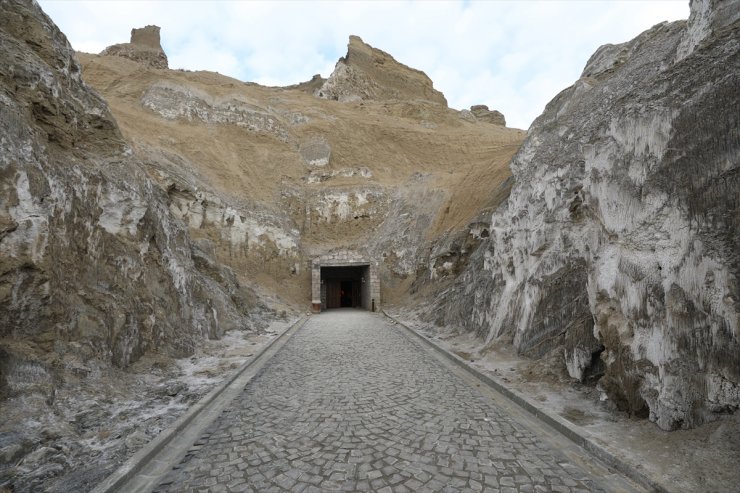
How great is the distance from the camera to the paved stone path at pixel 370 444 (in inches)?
148

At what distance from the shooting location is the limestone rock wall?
5.45 m

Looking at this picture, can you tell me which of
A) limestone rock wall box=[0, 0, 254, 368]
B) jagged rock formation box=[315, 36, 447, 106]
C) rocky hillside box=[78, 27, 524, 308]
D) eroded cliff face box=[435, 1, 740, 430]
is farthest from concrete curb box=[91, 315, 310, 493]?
jagged rock formation box=[315, 36, 447, 106]

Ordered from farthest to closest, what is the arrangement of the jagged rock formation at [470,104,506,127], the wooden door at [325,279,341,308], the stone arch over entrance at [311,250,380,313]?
the jagged rock formation at [470,104,506,127], the wooden door at [325,279,341,308], the stone arch over entrance at [311,250,380,313]

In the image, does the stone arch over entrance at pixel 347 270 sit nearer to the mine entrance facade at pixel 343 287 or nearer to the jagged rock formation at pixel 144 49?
the mine entrance facade at pixel 343 287

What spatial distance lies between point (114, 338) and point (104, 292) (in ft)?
3.05

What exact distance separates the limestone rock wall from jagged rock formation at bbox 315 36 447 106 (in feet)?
166

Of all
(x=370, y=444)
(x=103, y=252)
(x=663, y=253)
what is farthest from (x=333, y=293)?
(x=663, y=253)

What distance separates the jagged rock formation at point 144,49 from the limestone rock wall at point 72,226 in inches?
1983

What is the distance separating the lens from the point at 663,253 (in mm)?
4492

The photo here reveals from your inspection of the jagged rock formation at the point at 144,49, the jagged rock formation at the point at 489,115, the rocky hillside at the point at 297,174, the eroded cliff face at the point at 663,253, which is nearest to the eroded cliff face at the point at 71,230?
the eroded cliff face at the point at 663,253

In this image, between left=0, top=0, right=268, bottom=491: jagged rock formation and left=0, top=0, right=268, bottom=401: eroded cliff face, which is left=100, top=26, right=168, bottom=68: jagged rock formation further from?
left=0, top=0, right=268, bottom=491: jagged rock formation

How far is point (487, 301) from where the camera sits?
1134cm

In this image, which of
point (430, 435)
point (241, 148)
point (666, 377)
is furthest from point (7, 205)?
point (241, 148)

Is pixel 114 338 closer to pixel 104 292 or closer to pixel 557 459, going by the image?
pixel 104 292
